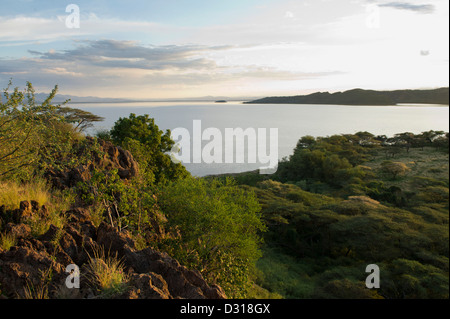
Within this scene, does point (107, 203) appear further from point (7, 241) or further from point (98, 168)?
point (7, 241)

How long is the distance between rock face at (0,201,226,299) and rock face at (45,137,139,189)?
10.1ft

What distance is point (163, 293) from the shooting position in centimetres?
525

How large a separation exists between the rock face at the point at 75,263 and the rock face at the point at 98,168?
3.06m

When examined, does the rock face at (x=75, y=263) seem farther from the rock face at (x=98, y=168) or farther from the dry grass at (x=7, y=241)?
the rock face at (x=98, y=168)

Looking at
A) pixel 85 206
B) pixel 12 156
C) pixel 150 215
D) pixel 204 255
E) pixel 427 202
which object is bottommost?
pixel 427 202

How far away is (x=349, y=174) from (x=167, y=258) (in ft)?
111

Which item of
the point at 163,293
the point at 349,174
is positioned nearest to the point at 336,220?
the point at 349,174

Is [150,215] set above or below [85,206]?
below

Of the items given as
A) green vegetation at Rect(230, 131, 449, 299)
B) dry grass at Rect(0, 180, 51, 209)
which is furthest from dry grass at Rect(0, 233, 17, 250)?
green vegetation at Rect(230, 131, 449, 299)

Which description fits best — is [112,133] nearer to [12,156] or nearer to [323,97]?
[12,156]
